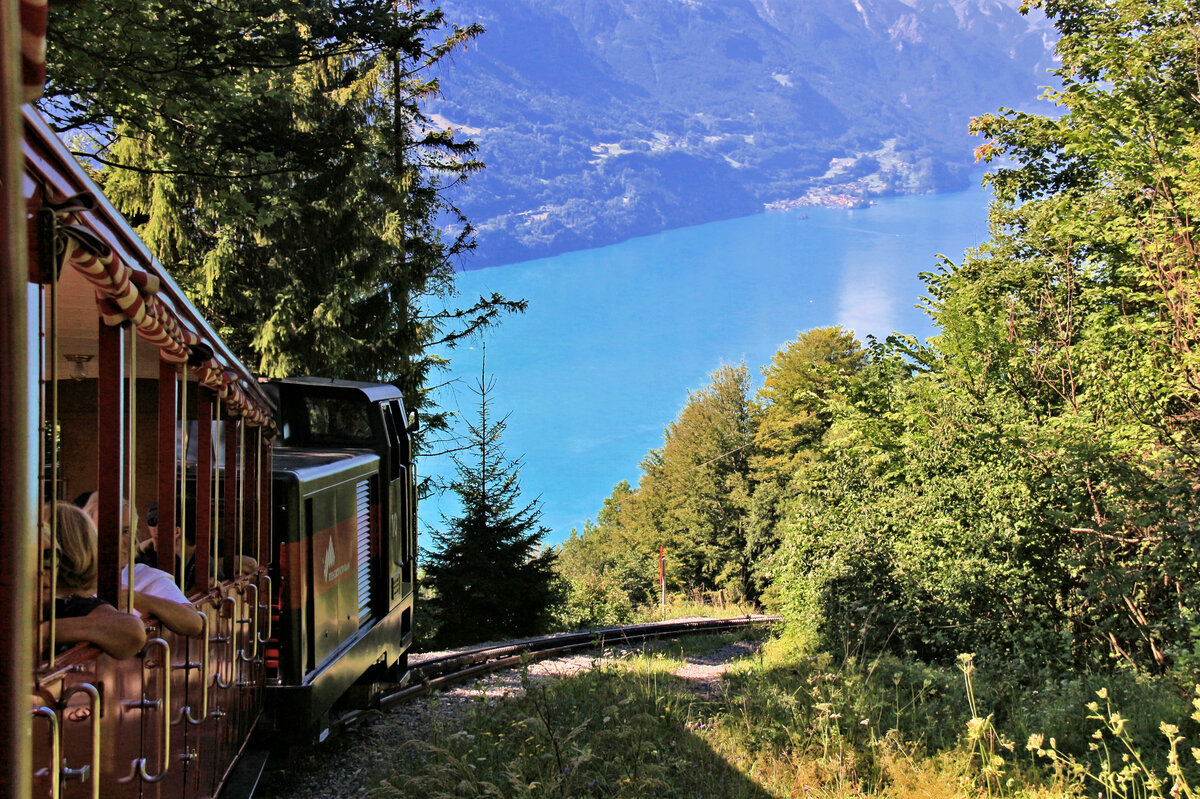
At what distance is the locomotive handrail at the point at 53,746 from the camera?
2.58m

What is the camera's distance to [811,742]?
23.9 ft

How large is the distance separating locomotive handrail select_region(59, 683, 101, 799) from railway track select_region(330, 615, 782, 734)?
192 inches

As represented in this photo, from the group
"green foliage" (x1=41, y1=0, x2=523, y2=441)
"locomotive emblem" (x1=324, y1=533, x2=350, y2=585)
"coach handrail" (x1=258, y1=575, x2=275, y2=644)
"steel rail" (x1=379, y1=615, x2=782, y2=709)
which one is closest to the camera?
"coach handrail" (x1=258, y1=575, x2=275, y2=644)

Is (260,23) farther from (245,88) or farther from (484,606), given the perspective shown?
(484,606)

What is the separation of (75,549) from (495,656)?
1146 cm

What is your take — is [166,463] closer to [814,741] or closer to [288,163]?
[814,741]

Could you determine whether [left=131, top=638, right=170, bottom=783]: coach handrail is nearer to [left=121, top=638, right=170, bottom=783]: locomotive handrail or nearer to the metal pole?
[left=121, top=638, right=170, bottom=783]: locomotive handrail

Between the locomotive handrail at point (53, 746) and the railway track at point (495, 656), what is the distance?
528 centimetres

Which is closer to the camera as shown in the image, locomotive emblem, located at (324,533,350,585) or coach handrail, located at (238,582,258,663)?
coach handrail, located at (238,582,258,663)

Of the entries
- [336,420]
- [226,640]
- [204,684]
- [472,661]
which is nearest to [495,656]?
[472,661]

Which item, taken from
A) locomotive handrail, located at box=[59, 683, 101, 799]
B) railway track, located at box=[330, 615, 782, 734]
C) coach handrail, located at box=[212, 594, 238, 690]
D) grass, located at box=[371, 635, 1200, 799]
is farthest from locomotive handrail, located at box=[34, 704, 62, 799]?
railway track, located at box=[330, 615, 782, 734]

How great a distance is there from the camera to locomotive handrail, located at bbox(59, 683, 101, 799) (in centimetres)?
285

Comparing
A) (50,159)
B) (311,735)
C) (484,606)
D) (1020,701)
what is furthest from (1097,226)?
(50,159)

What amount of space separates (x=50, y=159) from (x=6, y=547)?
1904 mm
